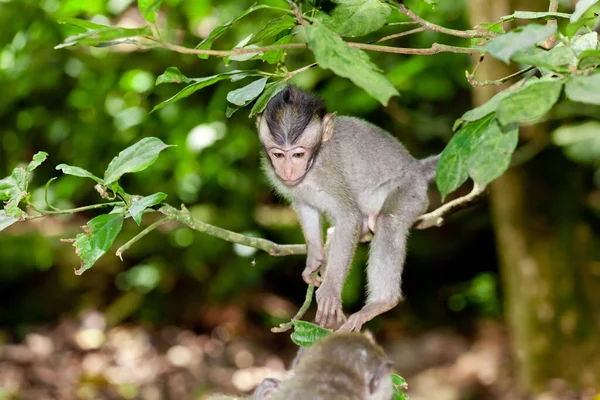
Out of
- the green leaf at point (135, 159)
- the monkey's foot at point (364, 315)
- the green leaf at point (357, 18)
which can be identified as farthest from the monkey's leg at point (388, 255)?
the green leaf at point (357, 18)

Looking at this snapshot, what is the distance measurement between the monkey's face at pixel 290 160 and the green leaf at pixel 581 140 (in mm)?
3619

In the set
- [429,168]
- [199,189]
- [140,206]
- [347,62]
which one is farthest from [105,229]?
[199,189]

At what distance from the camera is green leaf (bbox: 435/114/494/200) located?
206 cm

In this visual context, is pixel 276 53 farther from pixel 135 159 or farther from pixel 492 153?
pixel 492 153

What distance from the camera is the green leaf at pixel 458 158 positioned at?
2.06 m

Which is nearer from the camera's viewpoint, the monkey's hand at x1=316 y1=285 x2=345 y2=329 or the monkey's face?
the monkey's hand at x1=316 y1=285 x2=345 y2=329

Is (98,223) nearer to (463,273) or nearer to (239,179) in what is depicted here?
(239,179)

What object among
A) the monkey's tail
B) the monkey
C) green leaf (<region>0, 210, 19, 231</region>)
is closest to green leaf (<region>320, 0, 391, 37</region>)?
the monkey

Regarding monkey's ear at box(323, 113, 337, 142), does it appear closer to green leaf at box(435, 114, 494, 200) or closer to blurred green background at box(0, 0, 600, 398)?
blurred green background at box(0, 0, 600, 398)

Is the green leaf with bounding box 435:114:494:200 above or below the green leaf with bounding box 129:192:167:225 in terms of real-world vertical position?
above

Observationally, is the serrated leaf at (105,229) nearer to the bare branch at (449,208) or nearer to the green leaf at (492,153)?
the green leaf at (492,153)

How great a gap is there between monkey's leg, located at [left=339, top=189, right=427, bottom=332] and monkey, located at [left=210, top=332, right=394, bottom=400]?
3.88 ft

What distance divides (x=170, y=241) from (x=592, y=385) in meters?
4.66

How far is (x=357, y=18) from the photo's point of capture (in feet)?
7.34
